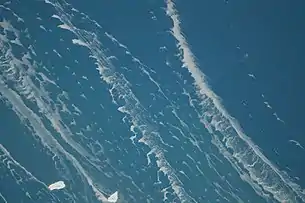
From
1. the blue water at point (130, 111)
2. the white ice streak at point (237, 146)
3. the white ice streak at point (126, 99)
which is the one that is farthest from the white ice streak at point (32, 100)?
the white ice streak at point (237, 146)

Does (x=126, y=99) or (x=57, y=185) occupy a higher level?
(x=126, y=99)

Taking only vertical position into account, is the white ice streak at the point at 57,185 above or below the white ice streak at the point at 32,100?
below

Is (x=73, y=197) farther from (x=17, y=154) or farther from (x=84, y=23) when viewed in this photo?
(x=84, y=23)

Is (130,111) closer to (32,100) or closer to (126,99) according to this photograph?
(126,99)

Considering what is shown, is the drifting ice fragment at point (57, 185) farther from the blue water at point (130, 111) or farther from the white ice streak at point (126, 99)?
the white ice streak at point (126, 99)

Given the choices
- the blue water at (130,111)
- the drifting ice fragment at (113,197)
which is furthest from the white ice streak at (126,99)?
the drifting ice fragment at (113,197)

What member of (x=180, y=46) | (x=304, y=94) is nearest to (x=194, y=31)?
(x=180, y=46)

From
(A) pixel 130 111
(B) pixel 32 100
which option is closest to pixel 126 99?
(A) pixel 130 111

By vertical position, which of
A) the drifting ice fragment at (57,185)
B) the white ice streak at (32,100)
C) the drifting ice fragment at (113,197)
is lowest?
the drifting ice fragment at (57,185)
